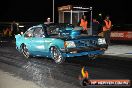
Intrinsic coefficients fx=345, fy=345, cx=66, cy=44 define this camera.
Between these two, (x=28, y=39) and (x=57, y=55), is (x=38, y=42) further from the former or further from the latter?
(x=57, y=55)

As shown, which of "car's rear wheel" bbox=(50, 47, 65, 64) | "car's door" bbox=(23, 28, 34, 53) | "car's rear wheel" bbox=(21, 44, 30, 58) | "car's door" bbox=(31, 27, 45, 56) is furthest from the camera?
"car's rear wheel" bbox=(21, 44, 30, 58)

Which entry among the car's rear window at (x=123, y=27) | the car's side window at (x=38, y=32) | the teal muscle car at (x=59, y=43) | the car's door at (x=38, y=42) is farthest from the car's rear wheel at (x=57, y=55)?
the car's rear window at (x=123, y=27)

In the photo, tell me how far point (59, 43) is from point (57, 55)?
0.55 meters

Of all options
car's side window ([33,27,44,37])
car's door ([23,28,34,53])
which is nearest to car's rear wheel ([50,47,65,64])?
car's side window ([33,27,44,37])

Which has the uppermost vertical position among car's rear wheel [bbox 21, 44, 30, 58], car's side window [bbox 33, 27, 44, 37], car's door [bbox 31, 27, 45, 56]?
car's side window [bbox 33, 27, 44, 37]

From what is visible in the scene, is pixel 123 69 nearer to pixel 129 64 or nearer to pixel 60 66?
pixel 129 64

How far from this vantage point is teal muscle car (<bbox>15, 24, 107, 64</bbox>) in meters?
12.6

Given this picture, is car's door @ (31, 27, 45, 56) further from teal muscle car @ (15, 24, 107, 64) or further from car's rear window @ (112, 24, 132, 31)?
car's rear window @ (112, 24, 132, 31)

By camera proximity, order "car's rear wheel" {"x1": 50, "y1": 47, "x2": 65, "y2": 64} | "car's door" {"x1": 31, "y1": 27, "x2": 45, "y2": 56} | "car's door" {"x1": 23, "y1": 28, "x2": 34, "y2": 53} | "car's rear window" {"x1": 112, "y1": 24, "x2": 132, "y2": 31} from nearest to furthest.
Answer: "car's rear wheel" {"x1": 50, "y1": 47, "x2": 65, "y2": 64} < "car's door" {"x1": 31, "y1": 27, "x2": 45, "y2": 56} < "car's door" {"x1": 23, "y1": 28, "x2": 34, "y2": 53} < "car's rear window" {"x1": 112, "y1": 24, "x2": 132, "y2": 31}

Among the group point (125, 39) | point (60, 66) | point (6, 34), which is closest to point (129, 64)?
point (60, 66)

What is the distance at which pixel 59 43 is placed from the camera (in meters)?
12.7

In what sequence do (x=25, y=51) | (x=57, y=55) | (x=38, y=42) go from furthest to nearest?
(x=25, y=51) → (x=38, y=42) → (x=57, y=55)

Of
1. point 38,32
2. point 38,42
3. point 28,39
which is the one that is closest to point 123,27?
point 28,39

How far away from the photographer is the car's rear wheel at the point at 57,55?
1279cm
